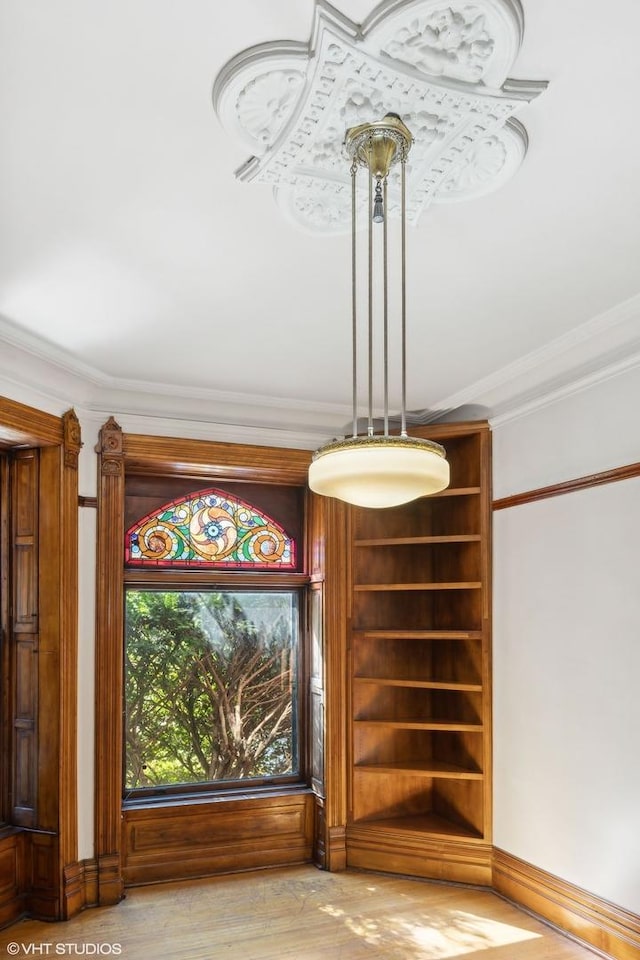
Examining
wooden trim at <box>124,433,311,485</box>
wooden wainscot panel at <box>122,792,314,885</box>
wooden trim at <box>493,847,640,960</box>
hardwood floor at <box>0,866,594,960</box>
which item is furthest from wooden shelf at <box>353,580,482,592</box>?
hardwood floor at <box>0,866,594,960</box>

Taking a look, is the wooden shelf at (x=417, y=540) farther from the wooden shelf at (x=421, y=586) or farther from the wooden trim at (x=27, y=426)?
the wooden trim at (x=27, y=426)

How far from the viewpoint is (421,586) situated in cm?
447

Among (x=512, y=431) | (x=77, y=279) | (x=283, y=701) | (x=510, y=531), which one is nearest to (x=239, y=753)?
(x=283, y=701)

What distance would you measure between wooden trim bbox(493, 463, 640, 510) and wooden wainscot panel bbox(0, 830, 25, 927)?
2.98 metres

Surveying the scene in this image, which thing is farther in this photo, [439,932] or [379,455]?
[439,932]

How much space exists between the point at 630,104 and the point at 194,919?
380 centimetres

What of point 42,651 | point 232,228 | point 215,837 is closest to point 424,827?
point 215,837

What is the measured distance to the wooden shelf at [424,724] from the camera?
14.2 feet

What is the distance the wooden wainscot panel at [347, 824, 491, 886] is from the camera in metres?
4.23

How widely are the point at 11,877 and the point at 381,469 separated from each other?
3053mm

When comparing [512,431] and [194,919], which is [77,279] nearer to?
[512,431]

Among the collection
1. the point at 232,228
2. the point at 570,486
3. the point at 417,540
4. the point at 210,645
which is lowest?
the point at 210,645

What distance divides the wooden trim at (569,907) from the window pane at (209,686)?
4.61 feet

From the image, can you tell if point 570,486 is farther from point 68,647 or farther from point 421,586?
point 68,647
